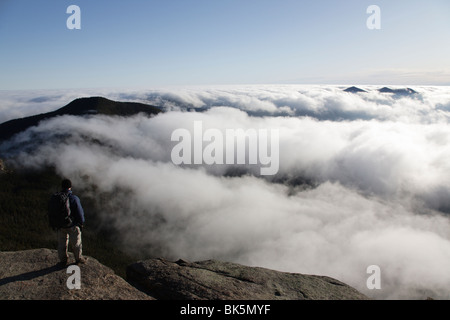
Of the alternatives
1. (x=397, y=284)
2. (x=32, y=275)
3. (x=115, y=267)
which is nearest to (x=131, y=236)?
(x=115, y=267)

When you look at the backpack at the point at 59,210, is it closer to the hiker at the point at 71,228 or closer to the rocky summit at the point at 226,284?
the hiker at the point at 71,228

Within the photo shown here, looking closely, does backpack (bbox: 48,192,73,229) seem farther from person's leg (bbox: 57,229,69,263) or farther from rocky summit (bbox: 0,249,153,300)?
rocky summit (bbox: 0,249,153,300)

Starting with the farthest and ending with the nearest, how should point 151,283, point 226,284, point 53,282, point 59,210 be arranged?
point 226,284 → point 151,283 → point 59,210 → point 53,282

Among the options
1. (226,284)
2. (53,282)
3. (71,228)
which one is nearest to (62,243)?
(71,228)

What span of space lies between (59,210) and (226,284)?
924cm

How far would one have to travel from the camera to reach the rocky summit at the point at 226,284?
12.2m

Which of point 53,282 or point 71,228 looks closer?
point 53,282

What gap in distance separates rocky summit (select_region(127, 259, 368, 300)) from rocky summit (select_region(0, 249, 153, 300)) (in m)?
1.40

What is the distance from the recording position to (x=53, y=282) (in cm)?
1127

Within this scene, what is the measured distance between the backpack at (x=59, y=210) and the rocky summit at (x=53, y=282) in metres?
2.57

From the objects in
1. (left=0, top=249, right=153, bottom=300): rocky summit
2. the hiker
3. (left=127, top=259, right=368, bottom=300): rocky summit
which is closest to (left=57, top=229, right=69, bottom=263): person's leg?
the hiker

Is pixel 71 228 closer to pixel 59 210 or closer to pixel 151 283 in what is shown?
pixel 59 210

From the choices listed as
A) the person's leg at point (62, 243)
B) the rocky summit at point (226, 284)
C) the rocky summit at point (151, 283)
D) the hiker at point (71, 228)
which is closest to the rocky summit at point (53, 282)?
the rocky summit at point (151, 283)

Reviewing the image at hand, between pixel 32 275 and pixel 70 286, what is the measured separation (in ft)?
7.99
